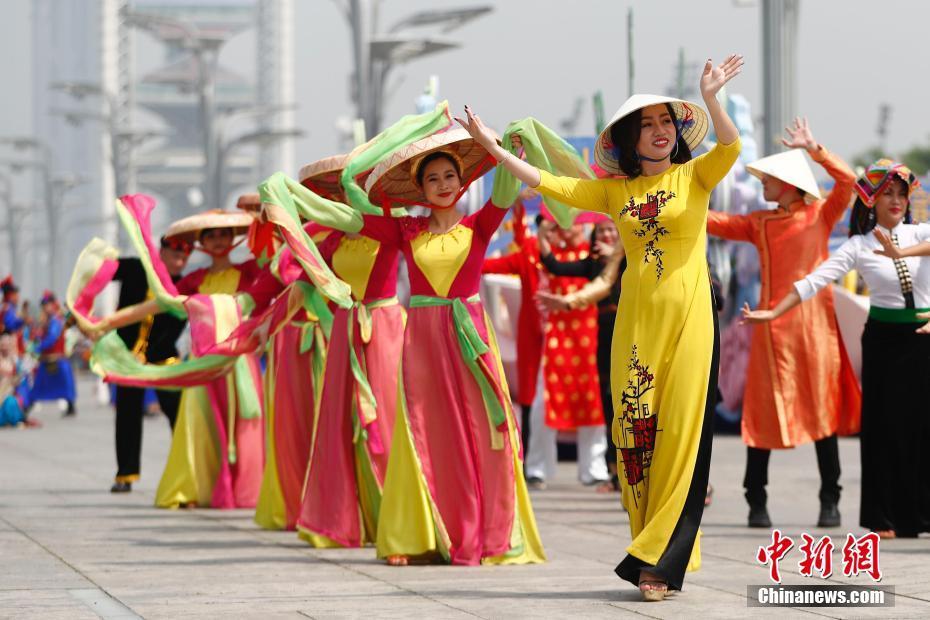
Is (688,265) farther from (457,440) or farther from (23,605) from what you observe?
(23,605)

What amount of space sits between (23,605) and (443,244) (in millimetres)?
2386

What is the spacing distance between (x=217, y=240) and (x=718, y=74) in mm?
5056

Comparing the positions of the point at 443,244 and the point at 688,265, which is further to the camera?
the point at 443,244

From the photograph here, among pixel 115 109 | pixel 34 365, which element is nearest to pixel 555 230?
pixel 34 365

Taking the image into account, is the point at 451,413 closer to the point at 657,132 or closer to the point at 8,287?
the point at 657,132

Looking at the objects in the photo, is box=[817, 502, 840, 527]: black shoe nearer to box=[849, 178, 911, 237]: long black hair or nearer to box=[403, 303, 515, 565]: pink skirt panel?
box=[849, 178, 911, 237]: long black hair

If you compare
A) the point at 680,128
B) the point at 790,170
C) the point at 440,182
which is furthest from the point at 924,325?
the point at 440,182

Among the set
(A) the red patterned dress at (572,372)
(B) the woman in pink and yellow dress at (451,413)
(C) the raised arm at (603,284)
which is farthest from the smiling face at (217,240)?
(B) the woman in pink and yellow dress at (451,413)

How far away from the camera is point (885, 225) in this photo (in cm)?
858

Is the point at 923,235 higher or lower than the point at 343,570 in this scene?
higher

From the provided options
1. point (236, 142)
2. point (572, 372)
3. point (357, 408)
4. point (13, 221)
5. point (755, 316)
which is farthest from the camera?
point (13, 221)

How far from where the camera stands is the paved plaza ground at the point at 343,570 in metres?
6.54

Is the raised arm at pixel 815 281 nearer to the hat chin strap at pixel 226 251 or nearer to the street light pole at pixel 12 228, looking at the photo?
the hat chin strap at pixel 226 251

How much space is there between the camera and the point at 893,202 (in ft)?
28.0
